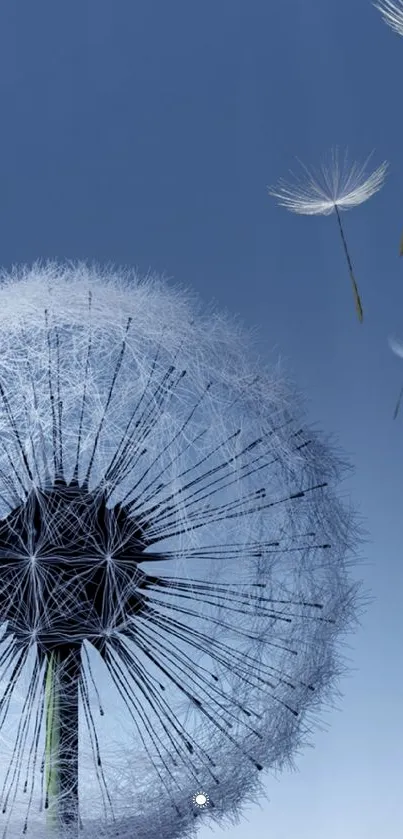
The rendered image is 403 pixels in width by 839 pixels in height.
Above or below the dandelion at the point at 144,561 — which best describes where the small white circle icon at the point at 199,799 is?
below

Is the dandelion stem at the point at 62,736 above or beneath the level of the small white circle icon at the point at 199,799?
above

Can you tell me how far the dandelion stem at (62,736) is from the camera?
3.86 meters

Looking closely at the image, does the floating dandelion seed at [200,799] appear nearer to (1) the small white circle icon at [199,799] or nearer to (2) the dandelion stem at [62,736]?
(1) the small white circle icon at [199,799]

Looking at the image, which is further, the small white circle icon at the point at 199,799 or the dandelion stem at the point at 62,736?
the small white circle icon at the point at 199,799

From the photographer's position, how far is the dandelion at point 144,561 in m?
3.88

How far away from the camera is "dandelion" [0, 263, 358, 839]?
153 inches

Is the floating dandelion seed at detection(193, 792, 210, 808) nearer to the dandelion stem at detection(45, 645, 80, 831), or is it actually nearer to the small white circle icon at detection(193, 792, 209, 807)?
the small white circle icon at detection(193, 792, 209, 807)

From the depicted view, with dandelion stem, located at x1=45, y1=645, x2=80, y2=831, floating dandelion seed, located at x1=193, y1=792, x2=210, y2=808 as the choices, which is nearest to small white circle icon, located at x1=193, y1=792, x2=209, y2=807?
floating dandelion seed, located at x1=193, y1=792, x2=210, y2=808

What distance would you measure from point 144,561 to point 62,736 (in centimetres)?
71

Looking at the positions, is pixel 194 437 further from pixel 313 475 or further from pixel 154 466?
pixel 313 475

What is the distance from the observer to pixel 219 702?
4.21 meters

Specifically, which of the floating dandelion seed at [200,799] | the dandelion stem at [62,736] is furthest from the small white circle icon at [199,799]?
the dandelion stem at [62,736]

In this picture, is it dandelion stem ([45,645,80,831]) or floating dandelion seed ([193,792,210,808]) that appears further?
floating dandelion seed ([193,792,210,808])

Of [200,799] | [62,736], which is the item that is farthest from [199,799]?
[62,736]
